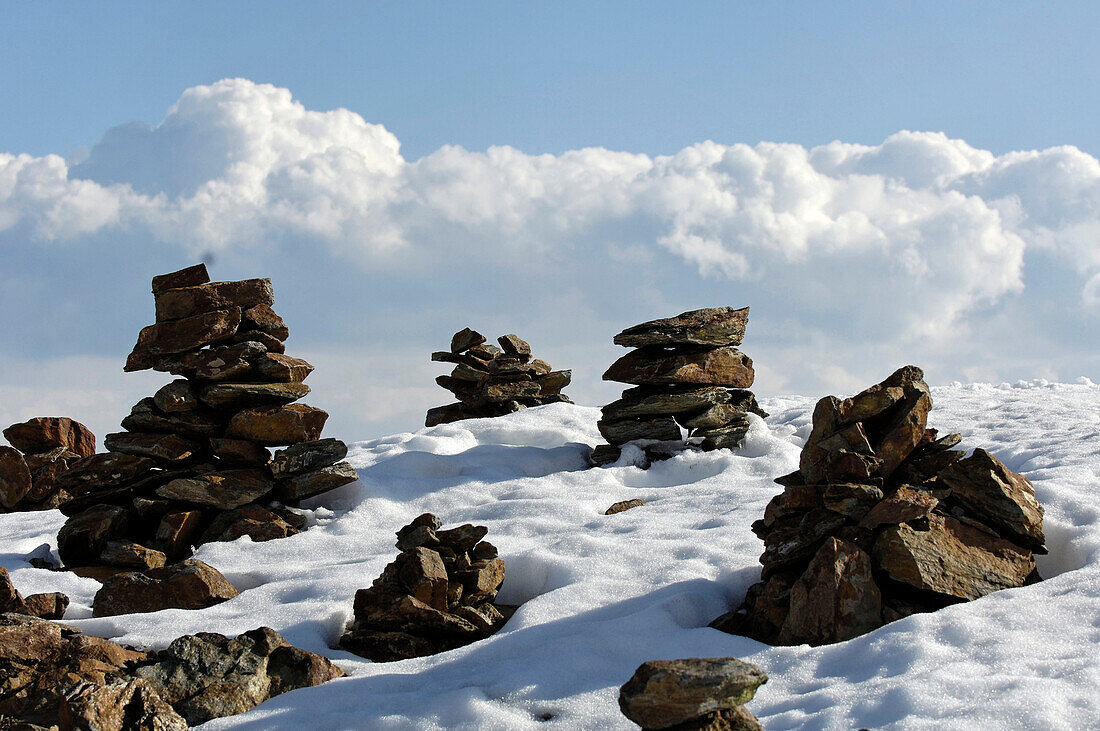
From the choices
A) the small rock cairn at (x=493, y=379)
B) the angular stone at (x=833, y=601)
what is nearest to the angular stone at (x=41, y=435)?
the small rock cairn at (x=493, y=379)

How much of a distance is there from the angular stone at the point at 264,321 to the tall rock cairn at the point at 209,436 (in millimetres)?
22

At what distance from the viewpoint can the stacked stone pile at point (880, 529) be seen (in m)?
8.95

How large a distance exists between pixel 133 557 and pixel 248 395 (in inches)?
141

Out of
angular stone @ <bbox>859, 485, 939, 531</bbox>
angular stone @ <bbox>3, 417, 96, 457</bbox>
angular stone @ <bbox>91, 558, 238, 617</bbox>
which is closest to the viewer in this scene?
angular stone @ <bbox>859, 485, 939, 531</bbox>

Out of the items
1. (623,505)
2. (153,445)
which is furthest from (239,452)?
(623,505)

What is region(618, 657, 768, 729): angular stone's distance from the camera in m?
Result: 6.11

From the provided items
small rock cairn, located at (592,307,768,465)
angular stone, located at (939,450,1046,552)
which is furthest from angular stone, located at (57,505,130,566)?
angular stone, located at (939,450,1046,552)

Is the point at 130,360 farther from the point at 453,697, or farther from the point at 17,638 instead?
the point at 453,697

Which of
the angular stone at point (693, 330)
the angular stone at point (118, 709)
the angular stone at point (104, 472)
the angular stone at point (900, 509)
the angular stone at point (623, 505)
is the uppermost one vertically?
the angular stone at point (693, 330)

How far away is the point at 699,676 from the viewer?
6137 millimetres

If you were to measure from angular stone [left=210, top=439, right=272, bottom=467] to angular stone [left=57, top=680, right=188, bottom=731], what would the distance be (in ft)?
30.1

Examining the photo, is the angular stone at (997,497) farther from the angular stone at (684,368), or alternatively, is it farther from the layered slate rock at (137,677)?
the angular stone at (684,368)

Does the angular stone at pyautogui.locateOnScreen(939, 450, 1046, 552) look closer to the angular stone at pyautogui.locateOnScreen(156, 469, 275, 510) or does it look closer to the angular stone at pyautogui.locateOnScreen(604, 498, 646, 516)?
the angular stone at pyautogui.locateOnScreen(604, 498, 646, 516)

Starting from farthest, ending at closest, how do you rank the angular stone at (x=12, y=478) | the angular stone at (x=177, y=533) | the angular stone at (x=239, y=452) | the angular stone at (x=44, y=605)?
1. the angular stone at (x=12, y=478)
2. the angular stone at (x=239, y=452)
3. the angular stone at (x=177, y=533)
4. the angular stone at (x=44, y=605)
